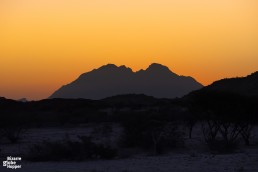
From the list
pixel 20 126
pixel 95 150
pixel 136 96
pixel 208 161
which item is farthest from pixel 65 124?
pixel 136 96

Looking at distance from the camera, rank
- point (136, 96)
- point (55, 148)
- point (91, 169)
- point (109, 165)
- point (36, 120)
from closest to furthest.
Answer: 1. point (91, 169)
2. point (109, 165)
3. point (55, 148)
4. point (36, 120)
5. point (136, 96)

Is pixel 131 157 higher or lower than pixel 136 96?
lower

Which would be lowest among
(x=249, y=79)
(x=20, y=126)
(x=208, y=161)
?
(x=208, y=161)

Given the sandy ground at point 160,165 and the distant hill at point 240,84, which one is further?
the distant hill at point 240,84

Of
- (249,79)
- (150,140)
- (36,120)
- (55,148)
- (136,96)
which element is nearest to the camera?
(55,148)

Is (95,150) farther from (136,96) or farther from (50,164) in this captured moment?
(136,96)

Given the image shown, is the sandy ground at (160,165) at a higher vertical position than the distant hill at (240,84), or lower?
lower

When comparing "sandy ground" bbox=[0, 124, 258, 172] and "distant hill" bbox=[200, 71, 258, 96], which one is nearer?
"sandy ground" bbox=[0, 124, 258, 172]

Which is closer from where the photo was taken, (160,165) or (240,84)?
(160,165)

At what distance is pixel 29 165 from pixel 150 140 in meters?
10.3

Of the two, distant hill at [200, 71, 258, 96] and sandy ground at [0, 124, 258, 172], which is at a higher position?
distant hill at [200, 71, 258, 96]

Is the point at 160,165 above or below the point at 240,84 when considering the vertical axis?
below

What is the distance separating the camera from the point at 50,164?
2605 centimetres

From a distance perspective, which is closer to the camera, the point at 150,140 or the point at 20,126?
the point at 150,140
